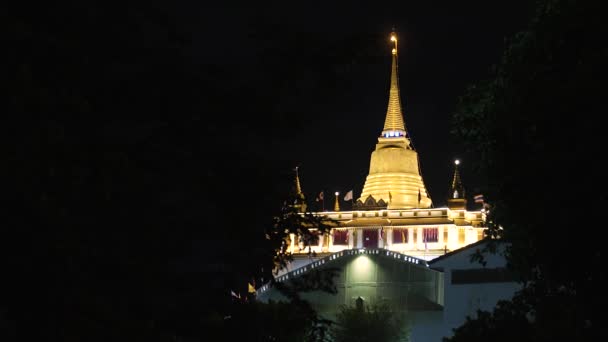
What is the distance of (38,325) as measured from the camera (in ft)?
29.3

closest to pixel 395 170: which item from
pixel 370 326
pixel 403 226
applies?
pixel 403 226

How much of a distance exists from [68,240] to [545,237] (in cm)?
1172

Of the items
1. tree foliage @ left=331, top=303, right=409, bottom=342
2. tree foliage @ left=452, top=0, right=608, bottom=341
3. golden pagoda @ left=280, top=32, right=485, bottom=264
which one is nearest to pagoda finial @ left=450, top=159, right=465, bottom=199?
golden pagoda @ left=280, top=32, right=485, bottom=264

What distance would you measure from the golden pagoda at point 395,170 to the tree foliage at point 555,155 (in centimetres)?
5742

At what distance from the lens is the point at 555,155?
17.2 m

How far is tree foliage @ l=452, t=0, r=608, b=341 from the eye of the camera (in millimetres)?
16922

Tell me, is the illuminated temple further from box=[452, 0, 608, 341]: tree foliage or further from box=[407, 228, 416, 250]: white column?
box=[452, 0, 608, 341]: tree foliage

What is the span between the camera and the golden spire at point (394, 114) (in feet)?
291

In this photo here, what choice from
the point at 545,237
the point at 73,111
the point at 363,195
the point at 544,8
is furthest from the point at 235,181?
the point at 363,195

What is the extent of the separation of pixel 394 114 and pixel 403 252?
19936 mm

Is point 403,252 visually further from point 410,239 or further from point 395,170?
point 395,170

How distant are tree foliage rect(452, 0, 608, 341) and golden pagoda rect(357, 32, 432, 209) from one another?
188 feet

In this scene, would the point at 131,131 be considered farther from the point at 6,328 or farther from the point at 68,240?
the point at 6,328

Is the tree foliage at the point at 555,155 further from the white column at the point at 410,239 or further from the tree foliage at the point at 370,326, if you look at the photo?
the white column at the point at 410,239
